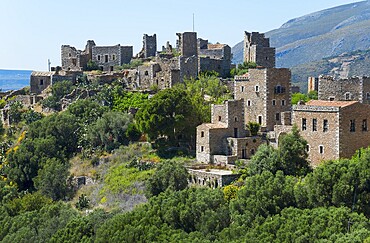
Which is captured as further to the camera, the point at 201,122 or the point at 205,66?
the point at 205,66

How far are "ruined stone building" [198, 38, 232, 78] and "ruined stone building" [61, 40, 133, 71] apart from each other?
9986 mm

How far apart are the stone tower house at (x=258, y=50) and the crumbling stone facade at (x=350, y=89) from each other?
21520 millimetres

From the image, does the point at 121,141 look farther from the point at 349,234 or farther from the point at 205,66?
the point at 349,234

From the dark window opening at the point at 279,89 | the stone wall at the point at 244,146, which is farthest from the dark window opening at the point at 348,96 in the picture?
the stone wall at the point at 244,146

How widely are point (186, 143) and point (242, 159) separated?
8.55 metres

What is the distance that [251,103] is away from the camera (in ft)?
201

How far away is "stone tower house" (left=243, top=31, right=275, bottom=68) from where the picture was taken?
3150 inches

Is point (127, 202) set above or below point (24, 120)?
below

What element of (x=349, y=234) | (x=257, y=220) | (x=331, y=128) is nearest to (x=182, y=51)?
(x=331, y=128)

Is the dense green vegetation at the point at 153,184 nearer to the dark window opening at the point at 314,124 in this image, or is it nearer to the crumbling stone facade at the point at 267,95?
the dark window opening at the point at 314,124

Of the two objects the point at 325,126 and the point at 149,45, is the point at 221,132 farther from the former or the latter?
the point at 149,45

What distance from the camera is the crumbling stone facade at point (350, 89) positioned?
57938mm

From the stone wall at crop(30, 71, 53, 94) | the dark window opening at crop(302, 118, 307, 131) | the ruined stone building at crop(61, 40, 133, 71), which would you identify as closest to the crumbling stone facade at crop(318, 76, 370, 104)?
the dark window opening at crop(302, 118, 307, 131)

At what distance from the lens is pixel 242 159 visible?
5669 centimetres
